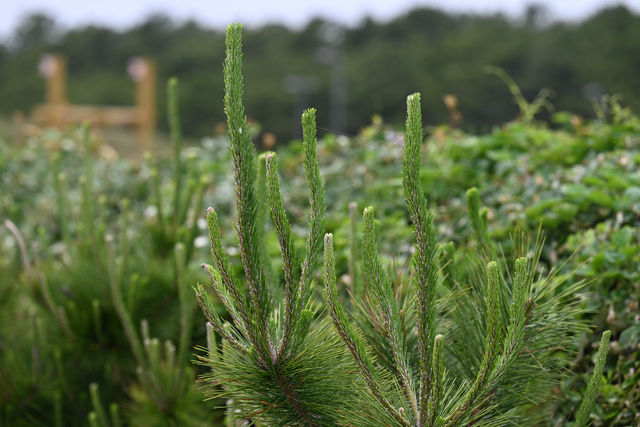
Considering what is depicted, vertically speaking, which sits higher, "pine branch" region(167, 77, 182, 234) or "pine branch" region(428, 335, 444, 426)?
"pine branch" region(167, 77, 182, 234)

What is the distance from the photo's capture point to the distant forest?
86.9 ft

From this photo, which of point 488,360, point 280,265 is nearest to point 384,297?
point 488,360

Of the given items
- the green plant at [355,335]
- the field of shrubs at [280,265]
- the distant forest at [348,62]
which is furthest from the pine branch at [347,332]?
the distant forest at [348,62]

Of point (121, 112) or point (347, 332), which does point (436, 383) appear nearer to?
point (347, 332)

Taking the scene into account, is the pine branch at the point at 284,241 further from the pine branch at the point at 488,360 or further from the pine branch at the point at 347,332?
the pine branch at the point at 488,360

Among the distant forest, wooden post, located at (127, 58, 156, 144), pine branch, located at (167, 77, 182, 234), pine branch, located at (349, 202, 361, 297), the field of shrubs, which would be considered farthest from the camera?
the distant forest

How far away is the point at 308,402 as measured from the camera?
4.14ft

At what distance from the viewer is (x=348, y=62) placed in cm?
4050

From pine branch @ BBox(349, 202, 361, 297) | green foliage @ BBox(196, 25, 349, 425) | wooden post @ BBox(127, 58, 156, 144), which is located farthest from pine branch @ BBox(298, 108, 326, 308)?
wooden post @ BBox(127, 58, 156, 144)

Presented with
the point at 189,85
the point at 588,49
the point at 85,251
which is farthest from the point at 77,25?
the point at 85,251

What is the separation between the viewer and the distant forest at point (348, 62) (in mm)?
26500

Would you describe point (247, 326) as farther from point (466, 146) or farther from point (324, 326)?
point (466, 146)

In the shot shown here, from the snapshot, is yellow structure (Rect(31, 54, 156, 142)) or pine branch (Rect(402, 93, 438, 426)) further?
yellow structure (Rect(31, 54, 156, 142))

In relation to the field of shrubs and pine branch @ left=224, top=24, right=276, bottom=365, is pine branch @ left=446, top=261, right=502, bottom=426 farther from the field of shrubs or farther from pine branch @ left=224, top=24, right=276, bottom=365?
the field of shrubs
